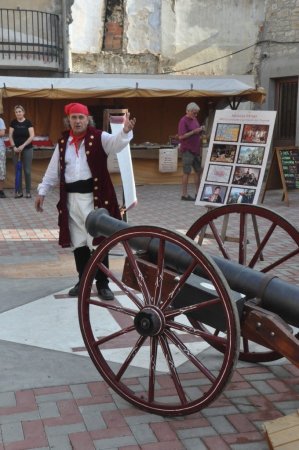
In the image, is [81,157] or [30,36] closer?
[81,157]

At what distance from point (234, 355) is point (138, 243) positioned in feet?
2.90

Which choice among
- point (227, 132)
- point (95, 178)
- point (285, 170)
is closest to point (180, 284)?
point (95, 178)

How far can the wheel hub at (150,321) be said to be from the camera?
10.6ft

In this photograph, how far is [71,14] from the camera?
63.6 ft

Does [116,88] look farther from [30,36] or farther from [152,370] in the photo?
[152,370]

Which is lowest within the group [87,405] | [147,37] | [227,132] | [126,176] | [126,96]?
[87,405]

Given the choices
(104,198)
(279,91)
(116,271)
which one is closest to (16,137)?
(116,271)

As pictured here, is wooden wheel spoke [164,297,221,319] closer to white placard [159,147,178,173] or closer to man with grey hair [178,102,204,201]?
man with grey hair [178,102,204,201]

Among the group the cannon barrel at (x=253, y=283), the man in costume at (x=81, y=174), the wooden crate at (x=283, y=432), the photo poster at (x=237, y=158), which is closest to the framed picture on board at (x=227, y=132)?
the photo poster at (x=237, y=158)

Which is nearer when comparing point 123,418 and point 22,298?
point 123,418

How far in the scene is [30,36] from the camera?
746 inches

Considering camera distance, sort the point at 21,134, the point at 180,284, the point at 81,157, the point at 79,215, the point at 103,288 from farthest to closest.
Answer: the point at 21,134, the point at 103,288, the point at 79,215, the point at 81,157, the point at 180,284

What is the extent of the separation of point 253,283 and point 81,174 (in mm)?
2254

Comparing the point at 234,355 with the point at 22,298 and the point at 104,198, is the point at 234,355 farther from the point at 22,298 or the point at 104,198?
the point at 22,298
